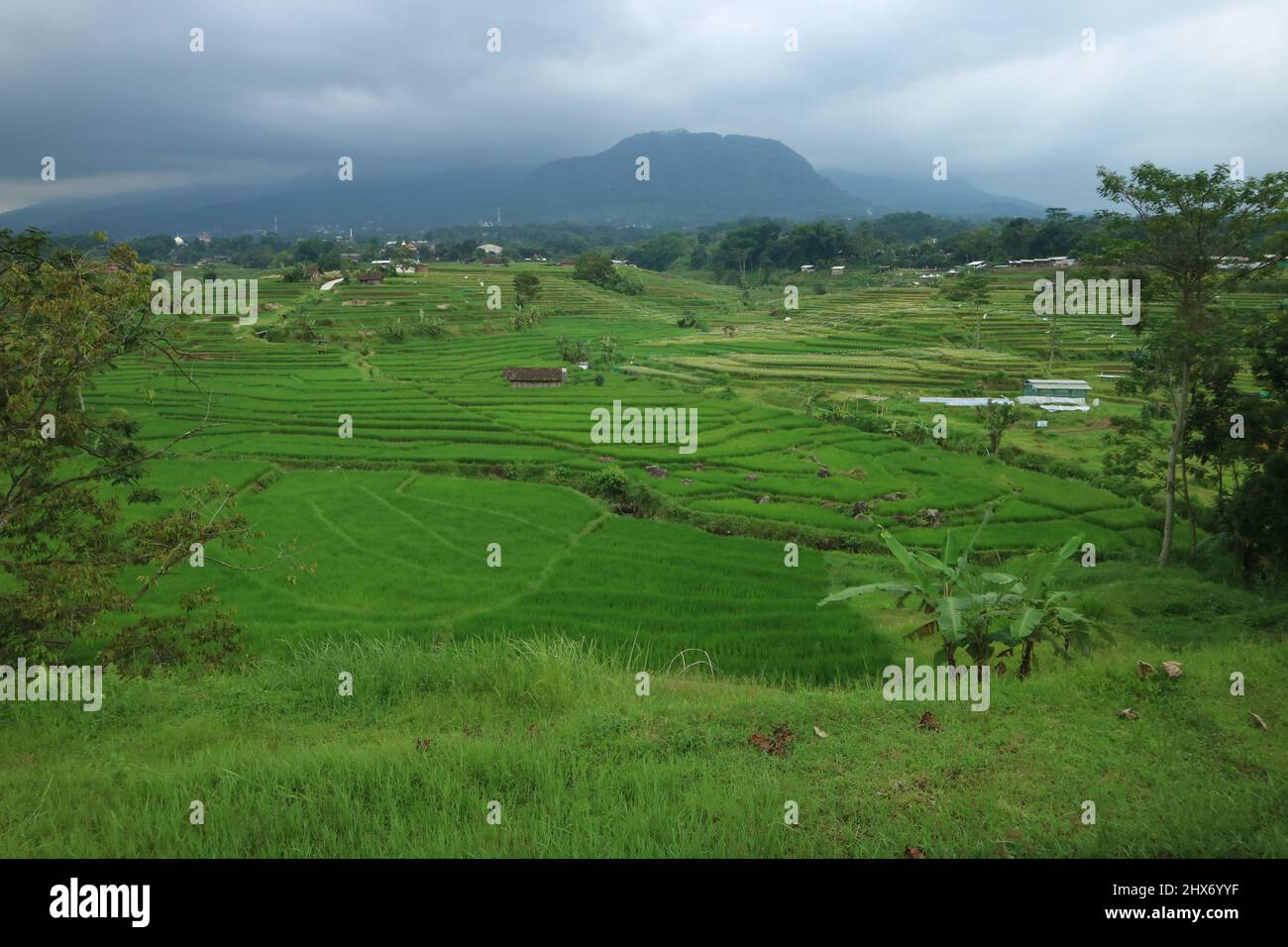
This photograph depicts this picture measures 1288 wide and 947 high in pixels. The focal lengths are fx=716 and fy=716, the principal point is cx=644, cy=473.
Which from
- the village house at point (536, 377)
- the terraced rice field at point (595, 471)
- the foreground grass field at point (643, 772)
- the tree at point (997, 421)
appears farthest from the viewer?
the village house at point (536, 377)

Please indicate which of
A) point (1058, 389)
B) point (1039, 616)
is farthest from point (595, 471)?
point (1058, 389)

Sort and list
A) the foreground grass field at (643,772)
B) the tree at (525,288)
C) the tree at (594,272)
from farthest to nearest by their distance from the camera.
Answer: the tree at (594,272) → the tree at (525,288) → the foreground grass field at (643,772)

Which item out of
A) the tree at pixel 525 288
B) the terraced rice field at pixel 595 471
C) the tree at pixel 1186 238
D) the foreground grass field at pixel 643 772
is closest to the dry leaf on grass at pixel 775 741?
the foreground grass field at pixel 643 772

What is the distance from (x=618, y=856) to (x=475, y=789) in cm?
111

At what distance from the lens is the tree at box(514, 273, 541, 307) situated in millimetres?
59625

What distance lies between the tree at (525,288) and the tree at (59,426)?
52.5 metres

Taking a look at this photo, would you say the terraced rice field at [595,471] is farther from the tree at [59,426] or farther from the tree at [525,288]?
the tree at [525,288]

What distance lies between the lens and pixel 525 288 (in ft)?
198

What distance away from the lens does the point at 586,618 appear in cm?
1235

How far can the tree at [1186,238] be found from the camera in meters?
13.1

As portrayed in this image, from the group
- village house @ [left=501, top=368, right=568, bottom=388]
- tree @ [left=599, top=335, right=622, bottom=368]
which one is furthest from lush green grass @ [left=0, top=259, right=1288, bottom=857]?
tree @ [left=599, top=335, right=622, bottom=368]

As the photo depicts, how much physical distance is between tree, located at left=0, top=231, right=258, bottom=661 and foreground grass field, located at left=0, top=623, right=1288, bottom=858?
160 centimetres

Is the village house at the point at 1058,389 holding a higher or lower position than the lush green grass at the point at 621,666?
higher

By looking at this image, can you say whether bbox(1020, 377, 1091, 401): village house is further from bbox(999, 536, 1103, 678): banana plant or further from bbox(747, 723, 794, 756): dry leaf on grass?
bbox(747, 723, 794, 756): dry leaf on grass
